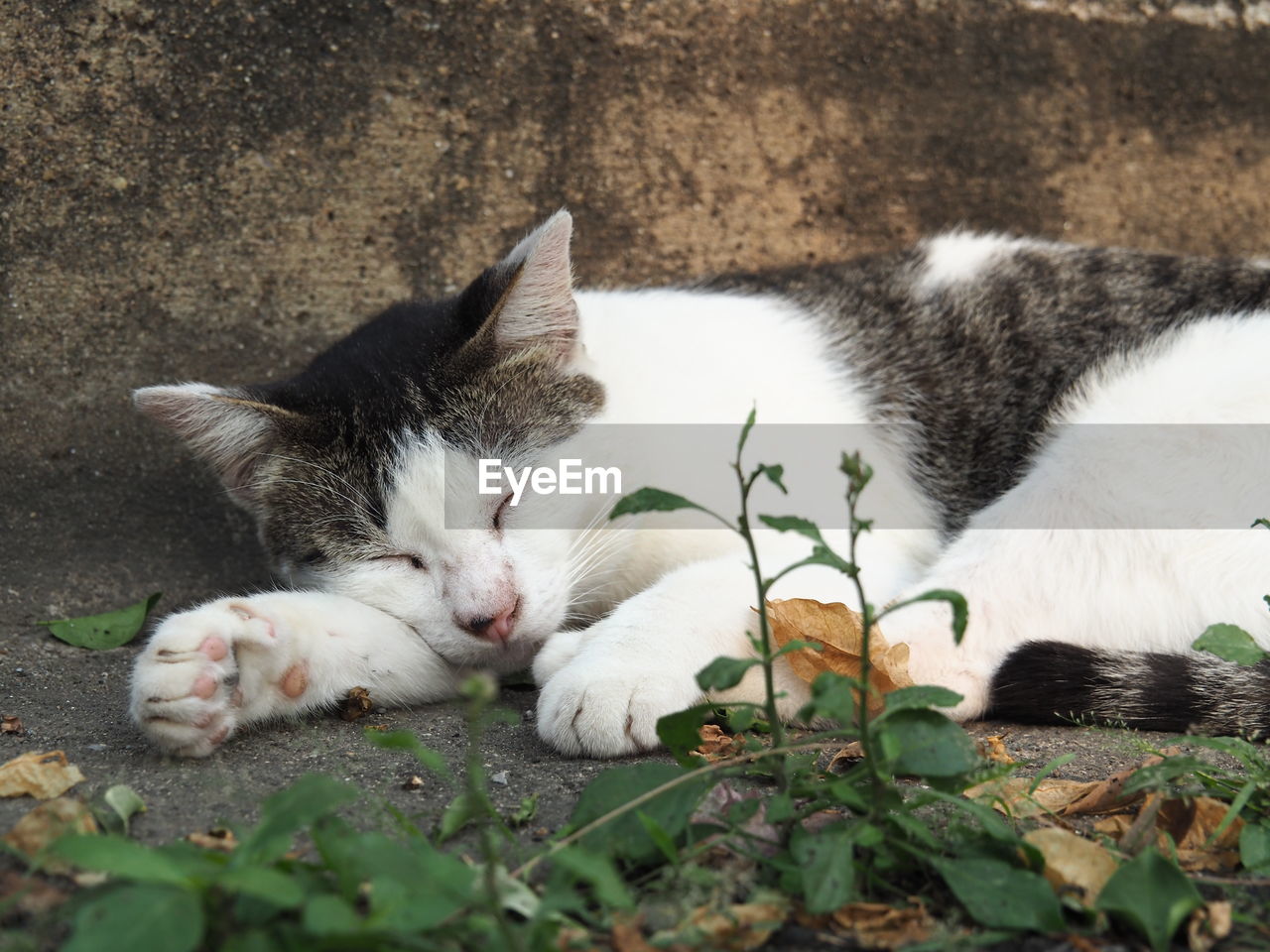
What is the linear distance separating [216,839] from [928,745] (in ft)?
3.03

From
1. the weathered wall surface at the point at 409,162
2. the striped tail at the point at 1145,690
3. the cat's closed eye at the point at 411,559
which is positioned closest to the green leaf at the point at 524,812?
the cat's closed eye at the point at 411,559

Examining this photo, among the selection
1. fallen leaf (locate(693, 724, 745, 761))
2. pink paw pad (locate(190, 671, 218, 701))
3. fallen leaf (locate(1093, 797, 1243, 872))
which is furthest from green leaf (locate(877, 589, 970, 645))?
pink paw pad (locate(190, 671, 218, 701))

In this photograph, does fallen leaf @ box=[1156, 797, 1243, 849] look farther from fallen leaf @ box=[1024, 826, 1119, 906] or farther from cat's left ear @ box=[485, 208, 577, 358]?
cat's left ear @ box=[485, 208, 577, 358]

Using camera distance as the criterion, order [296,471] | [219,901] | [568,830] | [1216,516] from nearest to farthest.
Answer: [219,901]
[568,830]
[1216,516]
[296,471]

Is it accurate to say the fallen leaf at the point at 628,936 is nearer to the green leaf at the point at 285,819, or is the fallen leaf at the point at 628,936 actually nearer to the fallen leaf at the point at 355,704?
the green leaf at the point at 285,819

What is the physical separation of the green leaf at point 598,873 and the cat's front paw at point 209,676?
893 mm

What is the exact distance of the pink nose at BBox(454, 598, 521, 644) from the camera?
1979 mm

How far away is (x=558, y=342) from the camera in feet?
8.00

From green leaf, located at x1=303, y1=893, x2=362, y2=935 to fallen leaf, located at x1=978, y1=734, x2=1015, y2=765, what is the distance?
1076 mm

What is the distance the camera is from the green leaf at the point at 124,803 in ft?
4.55

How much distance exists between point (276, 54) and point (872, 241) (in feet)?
6.41

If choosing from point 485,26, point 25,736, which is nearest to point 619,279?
point 485,26

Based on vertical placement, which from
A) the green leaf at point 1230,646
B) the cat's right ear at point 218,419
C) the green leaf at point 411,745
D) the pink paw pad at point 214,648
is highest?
the cat's right ear at point 218,419

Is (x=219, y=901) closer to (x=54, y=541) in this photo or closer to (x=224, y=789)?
(x=224, y=789)
